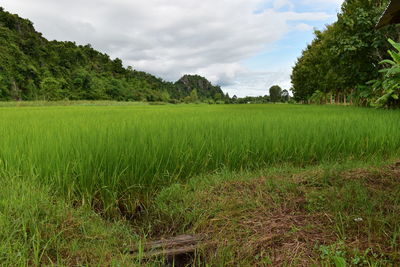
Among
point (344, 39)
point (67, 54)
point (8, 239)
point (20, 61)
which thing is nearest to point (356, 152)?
point (8, 239)

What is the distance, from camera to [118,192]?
83.3 inches

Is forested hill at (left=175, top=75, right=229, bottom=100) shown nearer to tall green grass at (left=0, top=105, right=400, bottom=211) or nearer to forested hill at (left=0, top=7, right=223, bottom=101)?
forested hill at (left=0, top=7, right=223, bottom=101)

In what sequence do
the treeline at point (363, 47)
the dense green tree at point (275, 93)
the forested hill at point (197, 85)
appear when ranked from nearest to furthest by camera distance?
the treeline at point (363, 47) < the dense green tree at point (275, 93) < the forested hill at point (197, 85)

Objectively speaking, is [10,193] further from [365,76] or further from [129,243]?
[365,76]

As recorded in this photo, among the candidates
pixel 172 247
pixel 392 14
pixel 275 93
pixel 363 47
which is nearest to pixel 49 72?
pixel 363 47

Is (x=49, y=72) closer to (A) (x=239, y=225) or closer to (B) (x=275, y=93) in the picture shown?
(A) (x=239, y=225)

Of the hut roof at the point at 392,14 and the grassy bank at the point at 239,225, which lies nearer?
the grassy bank at the point at 239,225

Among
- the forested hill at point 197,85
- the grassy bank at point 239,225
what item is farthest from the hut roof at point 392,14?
the forested hill at point 197,85

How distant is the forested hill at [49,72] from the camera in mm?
33438

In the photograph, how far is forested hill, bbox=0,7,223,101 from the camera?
33.4 m

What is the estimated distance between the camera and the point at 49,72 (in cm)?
3809

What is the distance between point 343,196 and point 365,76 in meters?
11.7

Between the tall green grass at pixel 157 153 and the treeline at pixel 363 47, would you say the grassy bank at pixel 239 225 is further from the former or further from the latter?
the treeline at pixel 363 47

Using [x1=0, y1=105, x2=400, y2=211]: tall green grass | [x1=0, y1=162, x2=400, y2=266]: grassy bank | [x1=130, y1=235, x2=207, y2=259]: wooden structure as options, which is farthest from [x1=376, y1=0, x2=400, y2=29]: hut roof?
[x1=130, y1=235, x2=207, y2=259]: wooden structure
